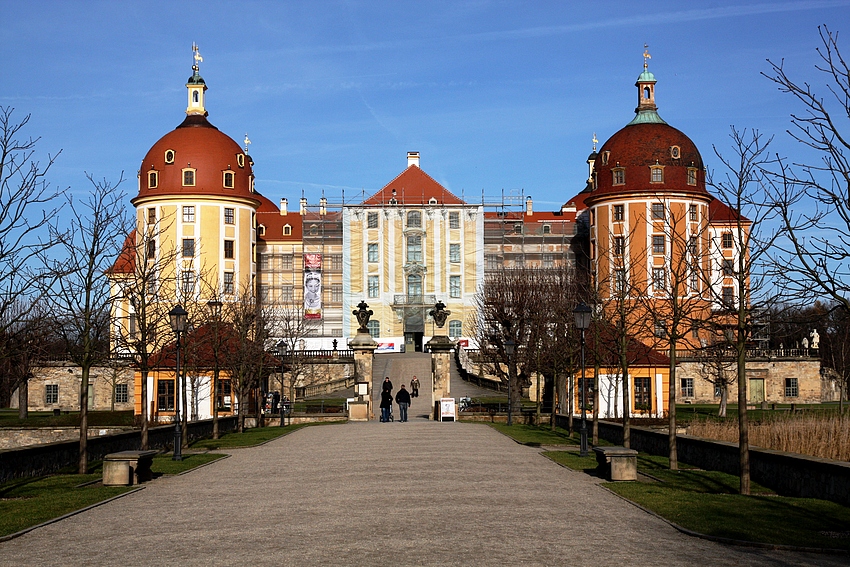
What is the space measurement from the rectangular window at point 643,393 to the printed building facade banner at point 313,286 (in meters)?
38.2

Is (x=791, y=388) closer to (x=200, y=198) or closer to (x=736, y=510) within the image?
(x=200, y=198)

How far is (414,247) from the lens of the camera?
8606 cm

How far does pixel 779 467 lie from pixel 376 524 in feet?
24.2

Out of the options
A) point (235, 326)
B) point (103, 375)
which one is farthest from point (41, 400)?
point (235, 326)

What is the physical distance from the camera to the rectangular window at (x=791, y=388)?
72188mm

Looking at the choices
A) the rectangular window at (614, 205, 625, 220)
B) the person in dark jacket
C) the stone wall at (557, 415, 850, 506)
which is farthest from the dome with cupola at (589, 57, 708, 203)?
the stone wall at (557, 415, 850, 506)

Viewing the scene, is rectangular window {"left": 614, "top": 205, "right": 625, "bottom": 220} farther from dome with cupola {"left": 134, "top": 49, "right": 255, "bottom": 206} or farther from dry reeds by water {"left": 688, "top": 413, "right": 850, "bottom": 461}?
dry reeds by water {"left": 688, "top": 413, "right": 850, "bottom": 461}

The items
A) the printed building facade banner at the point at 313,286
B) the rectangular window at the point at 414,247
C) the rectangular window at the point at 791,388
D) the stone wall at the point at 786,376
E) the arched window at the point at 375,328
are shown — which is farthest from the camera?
the rectangular window at the point at 414,247

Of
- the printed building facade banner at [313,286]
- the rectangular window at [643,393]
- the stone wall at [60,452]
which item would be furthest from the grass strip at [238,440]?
the printed building facade banner at [313,286]

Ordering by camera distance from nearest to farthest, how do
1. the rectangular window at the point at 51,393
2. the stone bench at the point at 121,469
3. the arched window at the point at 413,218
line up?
the stone bench at the point at 121,469, the rectangular window at the point at 51,393, the arched window at the point at 413,218

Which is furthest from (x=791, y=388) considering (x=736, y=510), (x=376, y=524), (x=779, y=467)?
(x=376, y=524)

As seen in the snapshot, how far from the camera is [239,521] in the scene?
13.6 metres

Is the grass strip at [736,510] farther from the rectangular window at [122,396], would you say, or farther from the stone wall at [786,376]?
the rectangular window at [122,396]

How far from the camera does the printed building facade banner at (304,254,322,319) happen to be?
84.9m
